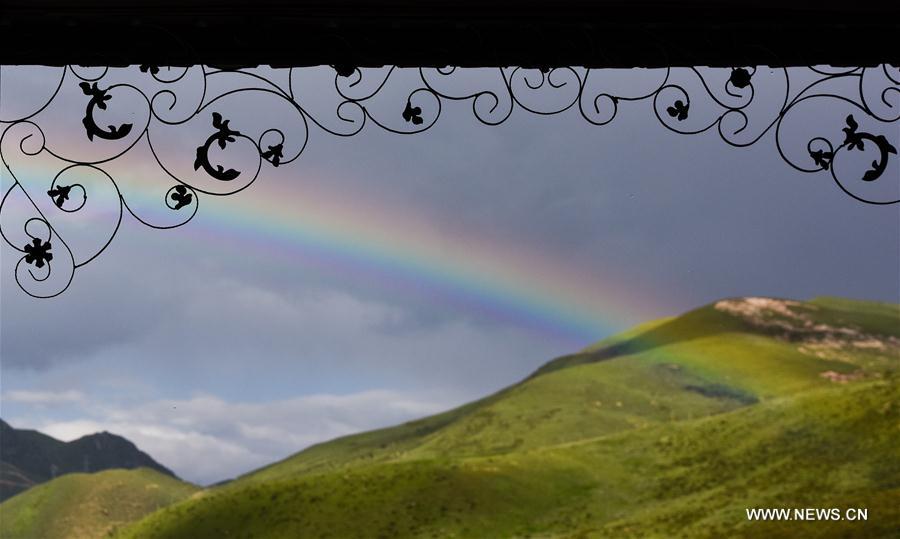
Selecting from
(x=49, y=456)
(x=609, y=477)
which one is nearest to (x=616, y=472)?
(x=609, y=477)

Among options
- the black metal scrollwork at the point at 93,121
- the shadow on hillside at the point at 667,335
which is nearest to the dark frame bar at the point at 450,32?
the black metal scrollwork at the point at 93,121

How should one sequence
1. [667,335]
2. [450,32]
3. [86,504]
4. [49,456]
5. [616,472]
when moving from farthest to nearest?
[49,456] → [667,335] → [86,504] → [616,472] → [450,32]

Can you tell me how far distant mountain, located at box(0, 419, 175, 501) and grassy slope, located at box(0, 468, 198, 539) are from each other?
86.6ft

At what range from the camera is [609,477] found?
4388cm

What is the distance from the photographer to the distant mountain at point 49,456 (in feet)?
277

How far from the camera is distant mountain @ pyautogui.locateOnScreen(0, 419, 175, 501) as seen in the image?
277 ft

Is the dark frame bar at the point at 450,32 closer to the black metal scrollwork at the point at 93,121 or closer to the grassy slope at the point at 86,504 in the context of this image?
the black metal scrollwork at the point at 93,121

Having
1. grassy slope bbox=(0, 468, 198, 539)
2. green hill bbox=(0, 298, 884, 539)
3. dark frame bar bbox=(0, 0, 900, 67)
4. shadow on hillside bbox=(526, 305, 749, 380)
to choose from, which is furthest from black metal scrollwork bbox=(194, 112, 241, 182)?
shadow on hillside bbox=(526, 305, 749, 380)

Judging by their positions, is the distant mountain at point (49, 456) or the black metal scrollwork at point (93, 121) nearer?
the black metal scrollwork at point (93, 121)

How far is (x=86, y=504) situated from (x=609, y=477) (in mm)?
28491

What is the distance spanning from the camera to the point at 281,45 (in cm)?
335

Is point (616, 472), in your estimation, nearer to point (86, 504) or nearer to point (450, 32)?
point (86, 504)

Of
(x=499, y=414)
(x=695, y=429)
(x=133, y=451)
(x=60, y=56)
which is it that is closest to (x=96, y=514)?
(x=499, y=414)

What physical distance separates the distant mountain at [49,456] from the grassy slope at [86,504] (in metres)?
26.4
